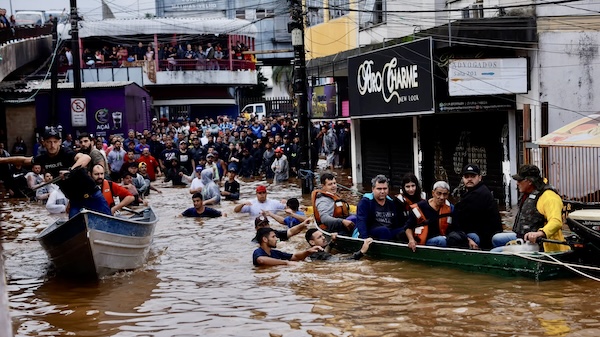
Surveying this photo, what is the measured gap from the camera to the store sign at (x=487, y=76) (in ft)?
63.8

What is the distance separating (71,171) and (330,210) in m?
4.72


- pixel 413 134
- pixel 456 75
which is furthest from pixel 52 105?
pixel 456 75

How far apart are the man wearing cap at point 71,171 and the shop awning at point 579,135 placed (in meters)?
8.02

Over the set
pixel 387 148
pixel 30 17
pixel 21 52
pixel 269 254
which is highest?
pixel 30 17

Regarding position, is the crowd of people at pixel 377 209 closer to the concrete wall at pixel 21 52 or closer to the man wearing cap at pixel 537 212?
the man wearing cap at pixel 537 212

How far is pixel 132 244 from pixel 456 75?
29.4ft

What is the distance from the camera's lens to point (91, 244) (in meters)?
12.7

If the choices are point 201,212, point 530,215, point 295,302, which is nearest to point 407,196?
point 530,215

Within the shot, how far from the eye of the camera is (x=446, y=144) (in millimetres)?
24234

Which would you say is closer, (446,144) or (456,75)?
(456,75)

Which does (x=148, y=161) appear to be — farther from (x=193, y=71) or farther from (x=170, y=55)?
(x=170, y=55)

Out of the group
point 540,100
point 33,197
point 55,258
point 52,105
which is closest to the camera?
point 55,258

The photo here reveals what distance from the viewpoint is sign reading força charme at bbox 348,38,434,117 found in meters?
21.3

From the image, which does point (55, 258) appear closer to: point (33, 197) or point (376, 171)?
point (33, 197)
